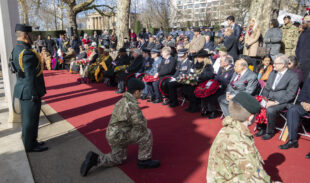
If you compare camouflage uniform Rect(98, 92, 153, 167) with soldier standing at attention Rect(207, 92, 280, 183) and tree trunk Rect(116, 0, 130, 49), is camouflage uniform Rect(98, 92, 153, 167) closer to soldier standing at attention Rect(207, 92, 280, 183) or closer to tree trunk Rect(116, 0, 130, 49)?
soldier standing at attention Rect(207, 92, 280, 183)

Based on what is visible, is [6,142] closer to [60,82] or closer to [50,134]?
[50,134]

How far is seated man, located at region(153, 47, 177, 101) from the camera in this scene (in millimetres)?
7164

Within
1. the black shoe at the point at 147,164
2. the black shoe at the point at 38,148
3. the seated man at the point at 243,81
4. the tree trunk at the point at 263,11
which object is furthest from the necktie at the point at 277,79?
the tree trunk at the point at 263,11

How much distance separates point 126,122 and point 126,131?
136 millimetres

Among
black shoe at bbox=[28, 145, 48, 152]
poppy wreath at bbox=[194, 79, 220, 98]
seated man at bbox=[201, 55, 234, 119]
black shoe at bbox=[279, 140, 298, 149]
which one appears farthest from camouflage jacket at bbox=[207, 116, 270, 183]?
seated man at bbox=[201, 55, 234, 119]

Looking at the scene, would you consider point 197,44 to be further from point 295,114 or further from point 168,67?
point 295,114

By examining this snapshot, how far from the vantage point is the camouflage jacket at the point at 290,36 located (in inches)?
320

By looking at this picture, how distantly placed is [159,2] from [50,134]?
99.6 ft

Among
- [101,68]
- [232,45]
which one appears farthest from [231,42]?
[101,68]

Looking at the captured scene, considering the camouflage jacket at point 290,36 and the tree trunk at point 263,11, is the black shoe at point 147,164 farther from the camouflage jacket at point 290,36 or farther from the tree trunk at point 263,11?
the tree trunk at point 263,11

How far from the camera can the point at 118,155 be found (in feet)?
11.8

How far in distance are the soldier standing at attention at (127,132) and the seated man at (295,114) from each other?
2.48 metres

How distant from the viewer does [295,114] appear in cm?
437

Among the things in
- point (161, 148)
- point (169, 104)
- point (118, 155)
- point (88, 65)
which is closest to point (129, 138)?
point (118, 155)
